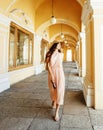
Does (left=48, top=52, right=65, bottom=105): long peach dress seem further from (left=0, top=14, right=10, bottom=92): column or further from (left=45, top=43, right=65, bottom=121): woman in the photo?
(left=0, top=14, right=10, bottom=92): column

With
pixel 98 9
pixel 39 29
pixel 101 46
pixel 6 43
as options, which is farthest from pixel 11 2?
pixel 39 29

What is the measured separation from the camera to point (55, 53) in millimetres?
3566

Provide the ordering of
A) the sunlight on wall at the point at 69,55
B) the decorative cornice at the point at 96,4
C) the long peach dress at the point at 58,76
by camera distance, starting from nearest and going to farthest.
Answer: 1. the long peach dress at the point at 58,76
2. the decorative cornice at the point at 96,4
3. the sunlight on wall at the point at 69,55

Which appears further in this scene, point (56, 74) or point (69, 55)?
point (69, 55)

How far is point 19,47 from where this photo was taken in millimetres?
8500

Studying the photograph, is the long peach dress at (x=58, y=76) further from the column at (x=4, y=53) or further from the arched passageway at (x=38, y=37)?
the column at (x=4, y=53)

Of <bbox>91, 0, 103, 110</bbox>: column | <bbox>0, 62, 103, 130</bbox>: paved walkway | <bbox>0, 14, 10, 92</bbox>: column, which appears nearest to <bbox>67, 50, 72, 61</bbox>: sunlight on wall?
<bbox>0, 14, 10, 92</bbox>: column

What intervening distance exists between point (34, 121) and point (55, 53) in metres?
1.41

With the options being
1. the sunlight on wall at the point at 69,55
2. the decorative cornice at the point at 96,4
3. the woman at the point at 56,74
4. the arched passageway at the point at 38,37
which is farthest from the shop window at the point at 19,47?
the sunlight on wall at the point at 69,55

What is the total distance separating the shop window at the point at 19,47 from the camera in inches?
289

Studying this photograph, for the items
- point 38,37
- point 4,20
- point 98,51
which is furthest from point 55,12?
point 98,51

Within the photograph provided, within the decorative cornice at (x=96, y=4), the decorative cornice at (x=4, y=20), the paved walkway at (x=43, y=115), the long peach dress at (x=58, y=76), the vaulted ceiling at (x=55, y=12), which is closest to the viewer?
the paved walkway at (x=43, y=115)

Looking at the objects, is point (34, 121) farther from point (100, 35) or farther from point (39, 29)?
point (39, 29)

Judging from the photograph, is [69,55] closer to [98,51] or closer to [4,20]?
[4,20]
